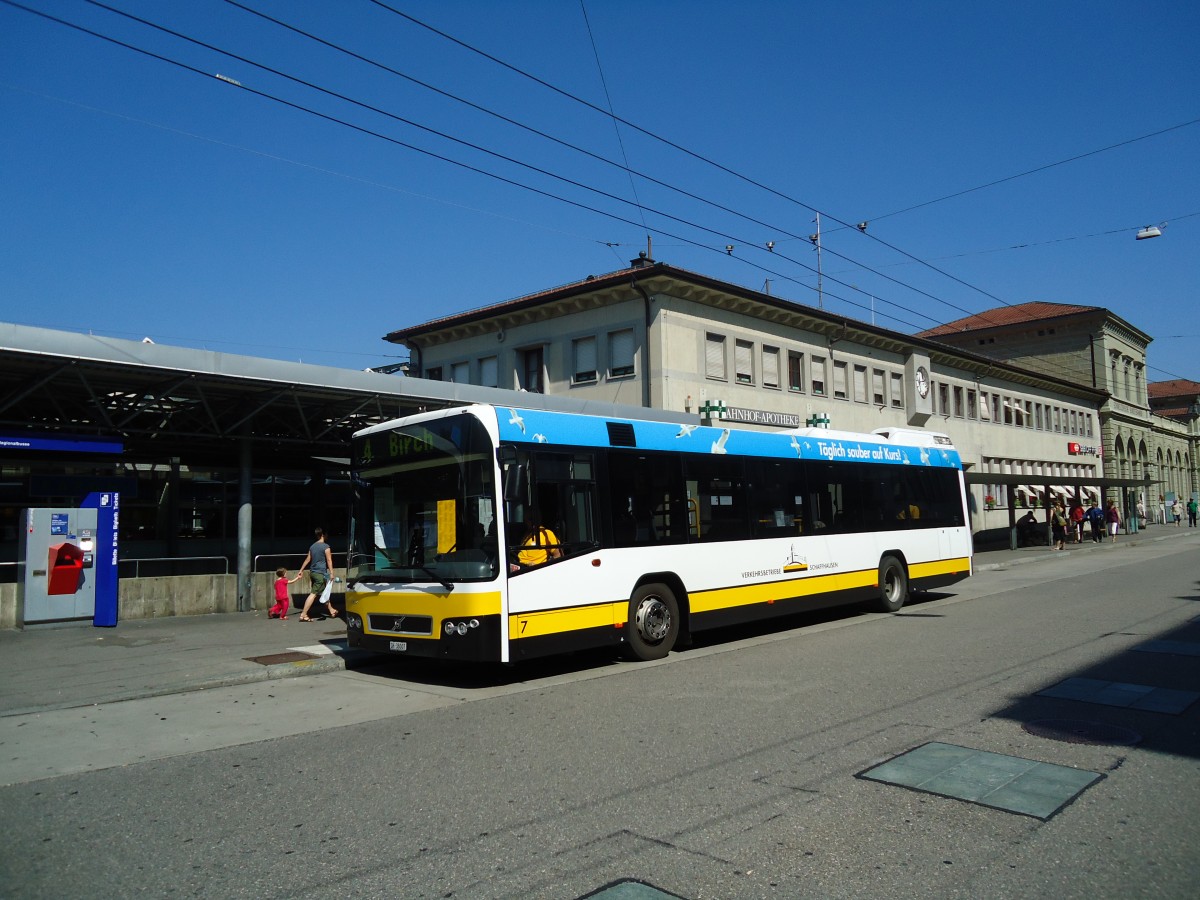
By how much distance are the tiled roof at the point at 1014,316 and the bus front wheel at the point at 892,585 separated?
2011 inches

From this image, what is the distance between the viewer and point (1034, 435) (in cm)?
5166

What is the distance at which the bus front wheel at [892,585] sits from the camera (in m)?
15.8

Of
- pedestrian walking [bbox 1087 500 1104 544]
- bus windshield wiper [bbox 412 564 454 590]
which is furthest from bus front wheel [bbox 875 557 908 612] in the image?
pedestrian walking [bbox 1087 500 1104 544]

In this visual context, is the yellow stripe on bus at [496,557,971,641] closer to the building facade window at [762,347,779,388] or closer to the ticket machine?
the ticket machine

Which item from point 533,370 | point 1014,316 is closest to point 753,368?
point 533,370

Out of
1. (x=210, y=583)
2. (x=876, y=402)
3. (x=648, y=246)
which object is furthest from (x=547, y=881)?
(x=876, y=402)

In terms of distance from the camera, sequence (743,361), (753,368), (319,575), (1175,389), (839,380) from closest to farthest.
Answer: (319,575) → (743,361) → (753,368) → (839,380) → (1175,389)

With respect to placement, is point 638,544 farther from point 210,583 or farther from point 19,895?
point 210,583

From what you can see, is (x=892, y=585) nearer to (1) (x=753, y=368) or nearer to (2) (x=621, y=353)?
(2) (x=621, y=353)

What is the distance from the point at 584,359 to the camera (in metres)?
29.6

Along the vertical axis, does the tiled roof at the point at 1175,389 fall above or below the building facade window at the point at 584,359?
above

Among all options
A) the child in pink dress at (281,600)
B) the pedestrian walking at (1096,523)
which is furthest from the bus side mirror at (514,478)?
the pedestrian walking at (1096,523)

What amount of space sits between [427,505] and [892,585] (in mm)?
9717

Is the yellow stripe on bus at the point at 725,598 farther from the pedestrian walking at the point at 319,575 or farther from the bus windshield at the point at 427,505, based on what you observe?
the pedestrian walking at the point at 319,575
